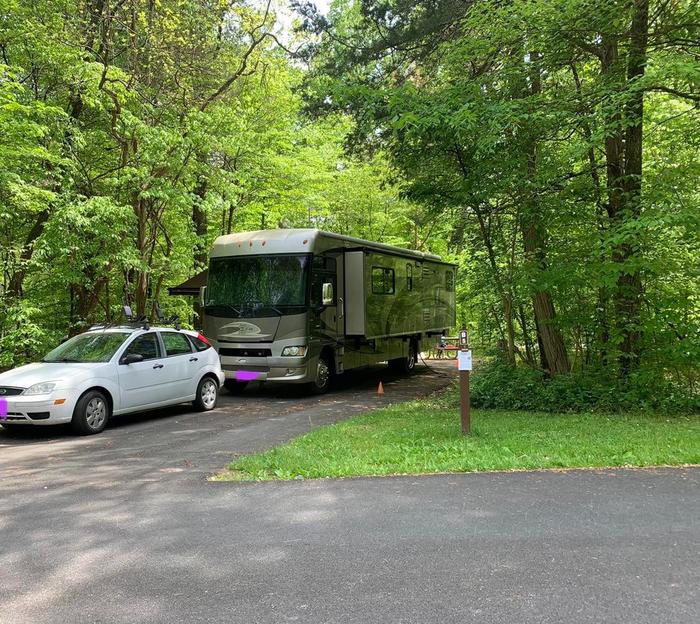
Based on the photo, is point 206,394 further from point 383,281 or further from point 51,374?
point 383,281

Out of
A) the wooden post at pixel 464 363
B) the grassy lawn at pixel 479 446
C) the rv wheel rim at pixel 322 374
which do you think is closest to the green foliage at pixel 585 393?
the grassy lawn at pixel 479 446

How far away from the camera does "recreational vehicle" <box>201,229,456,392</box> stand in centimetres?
1273

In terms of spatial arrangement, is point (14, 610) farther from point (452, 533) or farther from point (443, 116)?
point (443, 116)

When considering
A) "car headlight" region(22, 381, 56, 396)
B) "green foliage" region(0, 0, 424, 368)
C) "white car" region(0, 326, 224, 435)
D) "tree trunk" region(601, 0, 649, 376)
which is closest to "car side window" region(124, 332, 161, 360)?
"white car" region(0, 326, 224, 435)

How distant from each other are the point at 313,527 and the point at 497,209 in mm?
8344

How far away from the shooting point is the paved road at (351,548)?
340 cm

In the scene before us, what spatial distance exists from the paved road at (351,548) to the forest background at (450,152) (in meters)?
5.14

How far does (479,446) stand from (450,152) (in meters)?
6.04

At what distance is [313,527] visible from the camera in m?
4.68

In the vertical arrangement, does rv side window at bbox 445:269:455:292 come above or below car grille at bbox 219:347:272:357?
above

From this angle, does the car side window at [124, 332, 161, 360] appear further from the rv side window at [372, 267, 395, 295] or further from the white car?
the rv side window at [372, 267, 395, 295]

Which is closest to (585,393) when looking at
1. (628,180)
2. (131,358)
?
(628,180)

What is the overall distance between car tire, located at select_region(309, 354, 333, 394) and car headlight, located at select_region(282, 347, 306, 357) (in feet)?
2.31

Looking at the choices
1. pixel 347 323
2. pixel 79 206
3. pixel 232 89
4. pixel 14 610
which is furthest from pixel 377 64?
pixel 14 610
